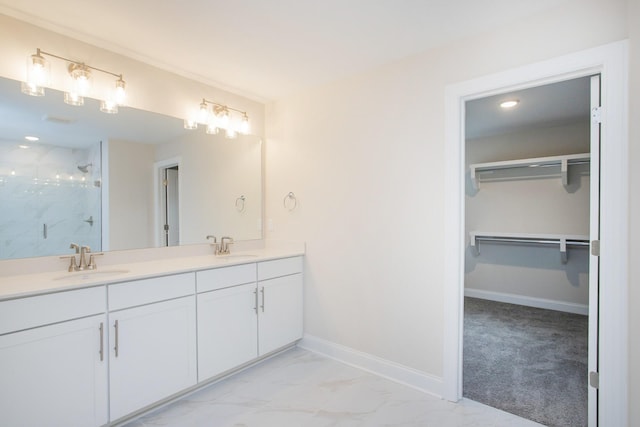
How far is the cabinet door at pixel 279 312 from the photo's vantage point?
2.62 m

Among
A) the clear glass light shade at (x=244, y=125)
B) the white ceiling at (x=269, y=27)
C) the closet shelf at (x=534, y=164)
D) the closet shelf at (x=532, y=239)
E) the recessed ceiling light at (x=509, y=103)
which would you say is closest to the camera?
the white ceiling at (x=269, y=27)

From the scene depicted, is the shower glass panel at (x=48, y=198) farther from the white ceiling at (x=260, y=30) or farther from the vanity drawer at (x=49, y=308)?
the vanity drawer at (x=49, y=308)

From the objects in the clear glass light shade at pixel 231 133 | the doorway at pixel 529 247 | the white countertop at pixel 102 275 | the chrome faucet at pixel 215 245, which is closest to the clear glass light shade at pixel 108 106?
the clear glass light shade at pixel 231 133

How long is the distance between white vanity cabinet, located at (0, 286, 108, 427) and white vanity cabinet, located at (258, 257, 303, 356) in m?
1.11

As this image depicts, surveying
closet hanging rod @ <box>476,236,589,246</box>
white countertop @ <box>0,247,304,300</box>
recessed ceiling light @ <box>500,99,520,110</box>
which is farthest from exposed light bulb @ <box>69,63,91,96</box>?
closet hanging rod @ <box>476,236,589,246</box>

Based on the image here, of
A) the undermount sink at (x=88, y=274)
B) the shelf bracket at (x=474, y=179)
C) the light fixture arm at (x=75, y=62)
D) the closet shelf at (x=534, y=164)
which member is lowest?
the undermount sink at (x=88, y=274)

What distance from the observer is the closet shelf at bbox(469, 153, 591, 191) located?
12.0ft

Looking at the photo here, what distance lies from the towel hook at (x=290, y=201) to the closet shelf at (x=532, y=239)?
9.25 feet

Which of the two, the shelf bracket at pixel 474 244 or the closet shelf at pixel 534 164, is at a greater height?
the closet shelf at pixel 534 164

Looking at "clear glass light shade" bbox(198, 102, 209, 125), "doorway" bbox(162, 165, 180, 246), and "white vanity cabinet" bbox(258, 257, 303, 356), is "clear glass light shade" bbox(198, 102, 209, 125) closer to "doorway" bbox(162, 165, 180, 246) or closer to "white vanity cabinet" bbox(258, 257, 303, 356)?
"doorway" bbox(162, 165, 180, 246)

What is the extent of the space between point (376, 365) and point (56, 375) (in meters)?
1.99

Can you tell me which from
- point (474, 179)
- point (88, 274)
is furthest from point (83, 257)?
point (474, 179)

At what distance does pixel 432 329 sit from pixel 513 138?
3.29 m

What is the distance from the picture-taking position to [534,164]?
3973 mm
